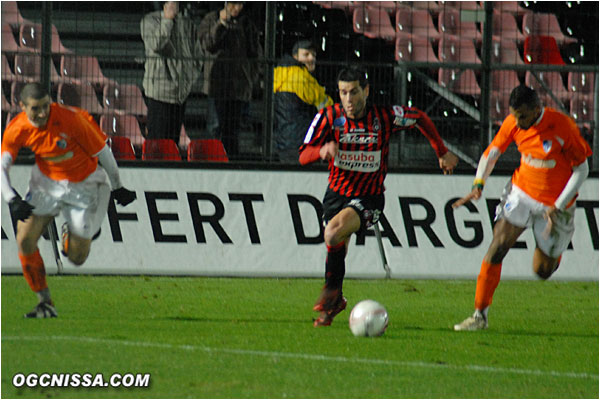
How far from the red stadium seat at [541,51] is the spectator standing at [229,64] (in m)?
3.59

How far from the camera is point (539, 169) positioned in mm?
8312

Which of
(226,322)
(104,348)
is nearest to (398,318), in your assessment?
(226,322)

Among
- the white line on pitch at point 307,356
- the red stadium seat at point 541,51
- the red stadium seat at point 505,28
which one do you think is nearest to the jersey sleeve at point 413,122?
the white line on pitch at point 307,356

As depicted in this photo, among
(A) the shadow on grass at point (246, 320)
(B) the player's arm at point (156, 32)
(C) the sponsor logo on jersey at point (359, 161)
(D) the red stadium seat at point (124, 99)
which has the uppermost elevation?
(B) the player's arm at point (156, 32)

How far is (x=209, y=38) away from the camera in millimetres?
10766

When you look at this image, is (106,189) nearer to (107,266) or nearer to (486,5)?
(107,266)

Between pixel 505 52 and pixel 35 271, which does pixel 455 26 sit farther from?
pixel 35 271

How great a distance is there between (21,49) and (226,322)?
4.39 meters

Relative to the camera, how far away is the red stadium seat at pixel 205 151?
34.2 feet

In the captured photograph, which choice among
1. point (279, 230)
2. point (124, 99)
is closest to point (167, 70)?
point (124, 99)

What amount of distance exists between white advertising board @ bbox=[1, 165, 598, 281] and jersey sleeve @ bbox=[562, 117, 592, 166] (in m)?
2.06

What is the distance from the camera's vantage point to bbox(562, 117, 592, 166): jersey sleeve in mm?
8281

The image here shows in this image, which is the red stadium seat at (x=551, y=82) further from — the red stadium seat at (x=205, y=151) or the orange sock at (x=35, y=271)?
the orange sock at (x=35, y=271)

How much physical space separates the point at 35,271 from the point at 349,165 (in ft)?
9.72
